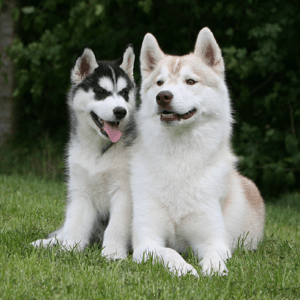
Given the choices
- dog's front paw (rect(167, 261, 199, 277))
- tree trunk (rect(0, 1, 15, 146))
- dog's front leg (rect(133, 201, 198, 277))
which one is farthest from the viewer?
tree trunk (rect(0, 1, 15, 146))

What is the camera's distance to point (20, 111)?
10.5 metres

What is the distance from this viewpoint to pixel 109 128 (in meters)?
3.93

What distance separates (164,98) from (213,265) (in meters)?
1.33

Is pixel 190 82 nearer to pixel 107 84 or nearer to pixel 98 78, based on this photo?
pixel 107 84

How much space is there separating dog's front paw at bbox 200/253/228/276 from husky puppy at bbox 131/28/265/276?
19 millimetres

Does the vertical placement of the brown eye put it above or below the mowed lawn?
above

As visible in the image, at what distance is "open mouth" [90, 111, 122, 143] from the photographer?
3877mm

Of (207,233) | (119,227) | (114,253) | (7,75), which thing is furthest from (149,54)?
(7,75)

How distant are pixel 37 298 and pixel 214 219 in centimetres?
155

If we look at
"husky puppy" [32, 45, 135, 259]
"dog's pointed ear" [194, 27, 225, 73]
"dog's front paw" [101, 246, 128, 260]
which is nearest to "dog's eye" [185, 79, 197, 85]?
"dog's pointed ear" [194, 27, 225, 73]

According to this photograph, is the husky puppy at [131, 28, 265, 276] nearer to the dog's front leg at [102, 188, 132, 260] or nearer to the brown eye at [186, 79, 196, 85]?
the brown eye at [186, 79, 196, 85]

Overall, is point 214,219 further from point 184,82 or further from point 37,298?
point 37,298

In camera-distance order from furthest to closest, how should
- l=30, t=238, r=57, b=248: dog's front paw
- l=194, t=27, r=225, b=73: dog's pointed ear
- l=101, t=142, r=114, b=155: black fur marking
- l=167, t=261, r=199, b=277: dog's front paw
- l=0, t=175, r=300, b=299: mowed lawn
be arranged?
l=101, t=142, r=114, b=155: black fur marking
l=194, t=27, r=225, b=73: dog's pointed ear
l=30, t=238, r=57, b=248: dog's front paw
l=167, t=261, r=199, b=277: dog's front paw
l=0, t=175, r=300, b=299: mowed lawn

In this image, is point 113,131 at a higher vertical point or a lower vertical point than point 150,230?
higher
